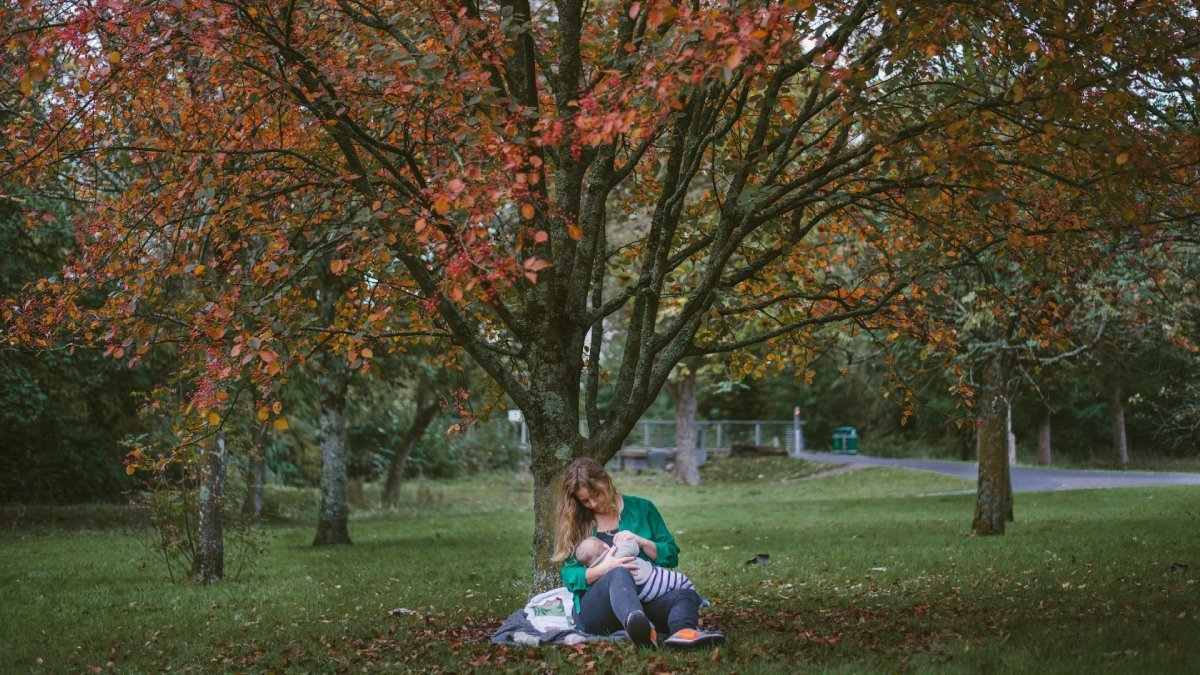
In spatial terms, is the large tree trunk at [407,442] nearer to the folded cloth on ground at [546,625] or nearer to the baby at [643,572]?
the folded cloth on ground at [546,625]

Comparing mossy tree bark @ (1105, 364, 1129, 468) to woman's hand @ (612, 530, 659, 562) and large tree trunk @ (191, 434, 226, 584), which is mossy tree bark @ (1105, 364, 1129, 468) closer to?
large tree trunk @ (191, 434, 226, 584)

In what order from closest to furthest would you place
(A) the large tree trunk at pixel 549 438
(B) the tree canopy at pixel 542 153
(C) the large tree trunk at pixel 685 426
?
(B) the tree canopy at pixel 542 153, (A) the large tree trunk at pixel 549 438, (C) the large tree trunk at pixel 685 426

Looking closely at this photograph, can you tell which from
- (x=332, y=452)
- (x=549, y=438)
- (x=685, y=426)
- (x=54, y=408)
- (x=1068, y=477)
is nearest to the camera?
(x=549, y=438)

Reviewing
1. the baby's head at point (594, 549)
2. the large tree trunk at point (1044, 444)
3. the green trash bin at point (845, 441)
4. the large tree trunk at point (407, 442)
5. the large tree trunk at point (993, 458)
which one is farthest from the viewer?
the green trash bin at point (845, 441)

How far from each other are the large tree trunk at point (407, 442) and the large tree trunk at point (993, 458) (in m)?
10.6

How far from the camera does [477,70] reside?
316 inches

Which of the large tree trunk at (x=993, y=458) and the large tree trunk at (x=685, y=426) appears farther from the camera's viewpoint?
the large tree trunk at (x=685, y=426)

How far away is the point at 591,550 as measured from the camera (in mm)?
7379

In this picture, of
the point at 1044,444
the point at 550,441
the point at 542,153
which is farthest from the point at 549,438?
the point at 1044,444

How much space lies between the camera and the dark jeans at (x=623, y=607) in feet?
23.3

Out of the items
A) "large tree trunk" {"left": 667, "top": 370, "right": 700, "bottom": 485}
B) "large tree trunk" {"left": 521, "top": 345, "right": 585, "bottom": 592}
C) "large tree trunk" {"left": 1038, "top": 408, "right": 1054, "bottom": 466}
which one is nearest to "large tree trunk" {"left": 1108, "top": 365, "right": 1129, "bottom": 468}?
"large tree trunk" {"left": 1038, "top": 408, "right": 1054, "bottom": 466}

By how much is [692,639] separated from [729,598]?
3739mm

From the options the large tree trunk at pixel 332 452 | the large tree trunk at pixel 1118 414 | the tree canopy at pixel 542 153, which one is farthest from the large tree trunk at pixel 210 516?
the large tree trunk at pixel 1118 414

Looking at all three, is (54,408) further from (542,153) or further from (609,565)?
(609,565)
